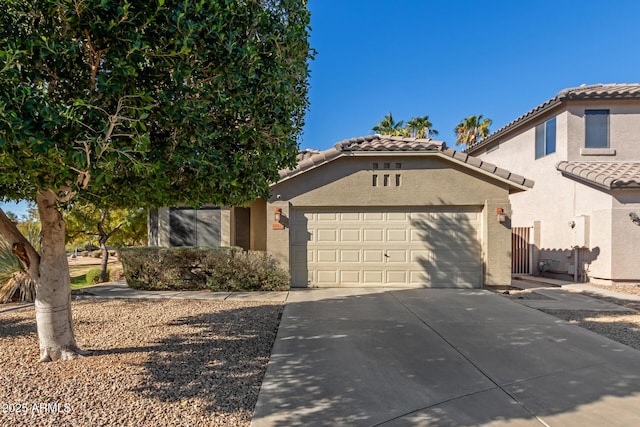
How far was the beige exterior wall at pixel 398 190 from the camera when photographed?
969cm

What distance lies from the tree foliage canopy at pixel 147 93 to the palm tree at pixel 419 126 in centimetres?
2363

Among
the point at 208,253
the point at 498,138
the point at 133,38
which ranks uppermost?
the point at 498,138

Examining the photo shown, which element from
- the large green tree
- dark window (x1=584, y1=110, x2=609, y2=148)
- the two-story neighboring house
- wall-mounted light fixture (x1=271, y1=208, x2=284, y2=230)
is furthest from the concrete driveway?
dark window (x1=584, y1=110, x2=609, y2=148)

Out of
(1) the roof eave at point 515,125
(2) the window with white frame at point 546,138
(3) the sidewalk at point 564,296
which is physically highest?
(1) the roof eave at point 515,125

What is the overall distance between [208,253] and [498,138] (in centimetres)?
1493

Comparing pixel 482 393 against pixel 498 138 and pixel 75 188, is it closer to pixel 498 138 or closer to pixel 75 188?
pixel 75 188

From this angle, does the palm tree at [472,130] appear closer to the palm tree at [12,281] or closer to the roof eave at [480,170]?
the roof eave at [480,170]

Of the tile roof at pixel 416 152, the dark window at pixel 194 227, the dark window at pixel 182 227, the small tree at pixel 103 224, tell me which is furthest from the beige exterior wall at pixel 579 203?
the small tree at pixel 103 224

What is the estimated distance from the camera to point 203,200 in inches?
185

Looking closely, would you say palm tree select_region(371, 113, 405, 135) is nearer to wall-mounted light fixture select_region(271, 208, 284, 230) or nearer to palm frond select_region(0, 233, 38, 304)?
wall-mounted light fixture select_region(271, 208, 284, 230)

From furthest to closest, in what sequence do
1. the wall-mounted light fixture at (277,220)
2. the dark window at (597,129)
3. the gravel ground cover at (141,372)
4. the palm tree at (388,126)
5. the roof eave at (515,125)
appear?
the palm tree at (388,126)
the roof eave at (515,125)
the dark window at (597,129)
the wall-mounted light fixture at (277,220)
the gravel ground cover at (141,372)

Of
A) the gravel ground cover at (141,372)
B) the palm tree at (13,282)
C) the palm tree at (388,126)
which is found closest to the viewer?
the gravel ground cover at (141,372)

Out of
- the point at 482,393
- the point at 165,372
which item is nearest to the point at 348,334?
the point at 482,393

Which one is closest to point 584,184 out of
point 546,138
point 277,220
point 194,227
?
point 546,138
